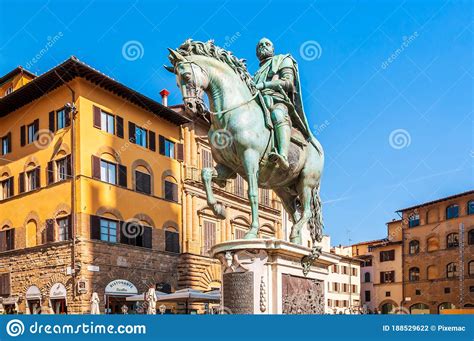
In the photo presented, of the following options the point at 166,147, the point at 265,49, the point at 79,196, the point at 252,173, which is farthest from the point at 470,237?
the point at 252,173

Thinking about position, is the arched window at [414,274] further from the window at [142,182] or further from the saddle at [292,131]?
the saddle at [292,131]

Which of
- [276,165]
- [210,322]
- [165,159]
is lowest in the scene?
[210,322]

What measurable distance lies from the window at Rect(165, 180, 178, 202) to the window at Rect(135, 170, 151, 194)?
67.8 inches

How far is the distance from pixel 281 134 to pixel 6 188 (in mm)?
30647

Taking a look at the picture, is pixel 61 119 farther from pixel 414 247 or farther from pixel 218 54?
pixel 414 247

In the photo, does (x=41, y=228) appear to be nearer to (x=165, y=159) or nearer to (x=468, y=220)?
(x=165, y=159)

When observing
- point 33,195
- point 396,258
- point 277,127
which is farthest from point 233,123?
point 396,258

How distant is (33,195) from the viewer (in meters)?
35.1

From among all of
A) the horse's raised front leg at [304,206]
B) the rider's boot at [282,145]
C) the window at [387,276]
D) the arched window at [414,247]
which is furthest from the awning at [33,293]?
the window at [387,276]

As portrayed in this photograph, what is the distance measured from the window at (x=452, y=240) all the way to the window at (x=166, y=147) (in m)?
35.9

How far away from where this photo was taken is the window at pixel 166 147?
3969 cm

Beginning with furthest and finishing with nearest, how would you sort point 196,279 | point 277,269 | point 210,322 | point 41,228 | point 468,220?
point 468,220
point 196,279
point 41,228
point 277,269
point 210,322

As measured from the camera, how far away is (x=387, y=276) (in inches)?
2889

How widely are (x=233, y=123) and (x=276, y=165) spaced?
1116mm
